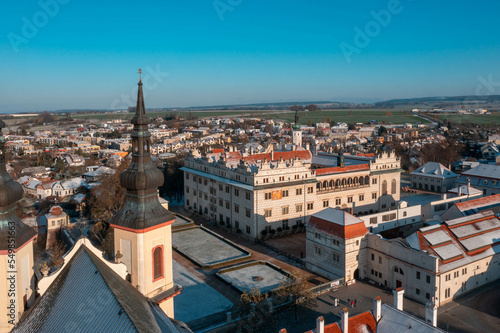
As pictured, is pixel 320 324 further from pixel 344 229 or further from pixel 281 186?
pixel 281 186

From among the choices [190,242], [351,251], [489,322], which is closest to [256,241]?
[190,242]

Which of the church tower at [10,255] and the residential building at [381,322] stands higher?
the church tower at [10,255]

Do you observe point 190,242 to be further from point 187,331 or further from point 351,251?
point 187,331

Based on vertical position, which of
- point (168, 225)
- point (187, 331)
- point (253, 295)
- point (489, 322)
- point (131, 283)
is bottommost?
point (489, 322)

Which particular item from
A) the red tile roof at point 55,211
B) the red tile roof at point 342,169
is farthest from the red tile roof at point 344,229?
the red tile roof at point 55,211

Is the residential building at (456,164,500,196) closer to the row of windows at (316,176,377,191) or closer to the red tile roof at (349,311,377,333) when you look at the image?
the row of windows at (316,176,377,191)

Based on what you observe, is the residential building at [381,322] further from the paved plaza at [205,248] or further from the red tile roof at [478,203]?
the red tile roof at [478,203]
